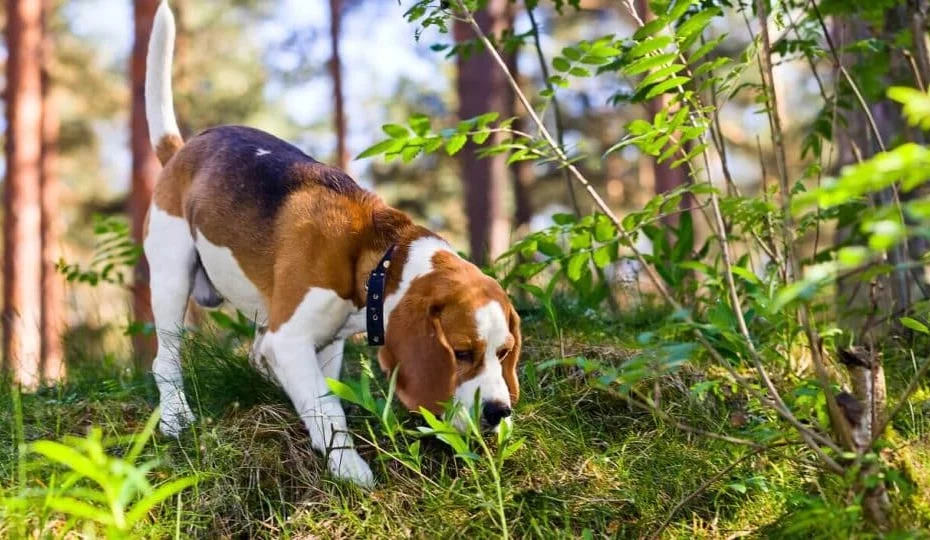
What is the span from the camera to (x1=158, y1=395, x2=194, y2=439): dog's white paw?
348 cm

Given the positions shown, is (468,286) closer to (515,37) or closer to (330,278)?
(330,278)

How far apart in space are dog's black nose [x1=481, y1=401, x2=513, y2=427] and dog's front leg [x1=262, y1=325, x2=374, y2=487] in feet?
1.44

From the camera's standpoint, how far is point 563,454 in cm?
323

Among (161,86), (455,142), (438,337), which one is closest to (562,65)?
(455,142)

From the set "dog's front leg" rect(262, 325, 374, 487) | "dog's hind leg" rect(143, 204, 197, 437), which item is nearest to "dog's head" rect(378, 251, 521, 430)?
"dog's front leg" rect(262, 325, 374, 487)

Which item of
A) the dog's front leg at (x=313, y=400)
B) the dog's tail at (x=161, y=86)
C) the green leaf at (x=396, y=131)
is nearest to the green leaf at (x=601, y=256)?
the green leaf at (x=396, y=131)

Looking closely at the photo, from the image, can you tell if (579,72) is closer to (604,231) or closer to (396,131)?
(604,231)

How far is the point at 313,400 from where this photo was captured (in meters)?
3.43

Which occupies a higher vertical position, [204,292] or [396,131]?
[396,131]

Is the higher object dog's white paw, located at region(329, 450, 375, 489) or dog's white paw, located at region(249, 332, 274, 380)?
dog's white paw, located at region(249, 332, 274, 380)

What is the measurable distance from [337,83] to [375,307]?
533 inches

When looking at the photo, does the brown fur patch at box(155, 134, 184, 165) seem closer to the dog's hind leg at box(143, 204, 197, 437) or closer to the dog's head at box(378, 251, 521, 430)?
the dog's hind leg at box(143, 204, 197, 437)

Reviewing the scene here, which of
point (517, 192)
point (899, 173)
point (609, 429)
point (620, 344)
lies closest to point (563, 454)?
point (609, 429)

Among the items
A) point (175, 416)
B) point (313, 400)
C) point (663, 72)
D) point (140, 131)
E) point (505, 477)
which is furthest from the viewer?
point (140, 131)
